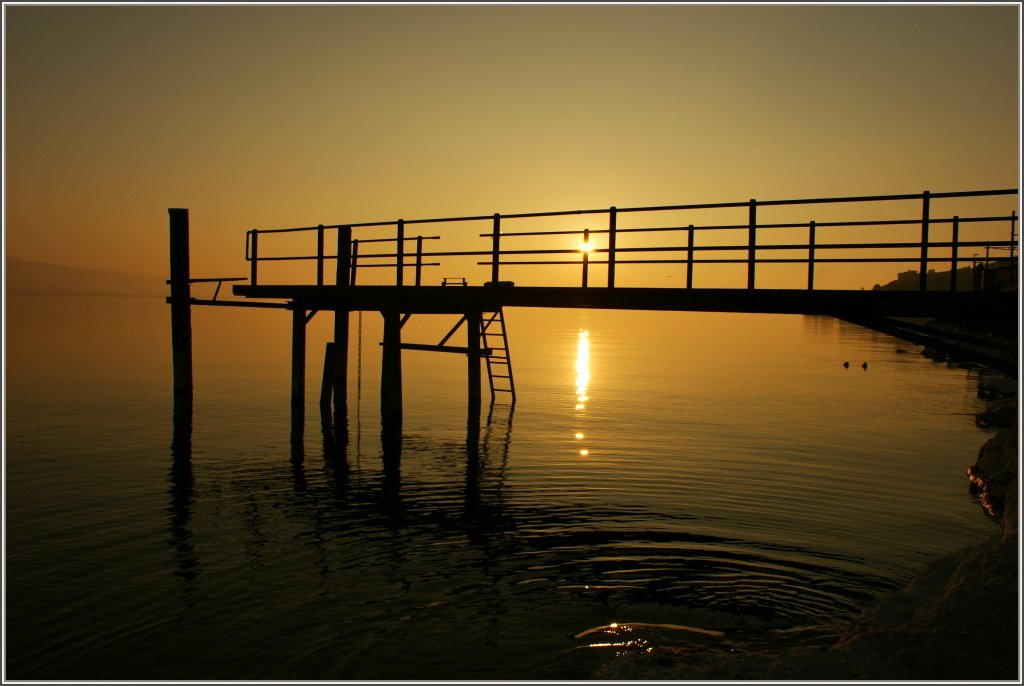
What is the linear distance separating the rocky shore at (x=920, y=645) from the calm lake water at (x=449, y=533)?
2.47 feet

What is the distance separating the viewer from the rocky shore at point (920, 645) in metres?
6.13

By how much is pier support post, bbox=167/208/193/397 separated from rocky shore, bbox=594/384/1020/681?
59.0 feet

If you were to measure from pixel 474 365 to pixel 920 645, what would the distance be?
56.8 feet

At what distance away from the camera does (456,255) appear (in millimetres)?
17094

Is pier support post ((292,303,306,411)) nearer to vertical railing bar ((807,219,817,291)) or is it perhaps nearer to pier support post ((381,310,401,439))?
pier support post ((381,310,401,439))

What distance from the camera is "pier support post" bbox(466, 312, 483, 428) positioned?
2245 cm

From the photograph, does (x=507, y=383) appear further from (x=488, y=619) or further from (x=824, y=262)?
(x=488, y=619)

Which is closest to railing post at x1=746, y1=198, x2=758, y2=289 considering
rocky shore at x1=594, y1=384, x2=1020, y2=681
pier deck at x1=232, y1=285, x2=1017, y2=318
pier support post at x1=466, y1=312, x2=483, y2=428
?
pier deck at x1=232, y1=285, x2=1017, y2=318

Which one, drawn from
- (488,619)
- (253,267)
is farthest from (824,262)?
(253,267)

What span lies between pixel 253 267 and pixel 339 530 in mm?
11748

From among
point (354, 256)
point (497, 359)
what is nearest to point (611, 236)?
point (354, 256)

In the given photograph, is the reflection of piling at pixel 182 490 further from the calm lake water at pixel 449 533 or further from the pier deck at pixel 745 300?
the pier deck at pixel 745 300

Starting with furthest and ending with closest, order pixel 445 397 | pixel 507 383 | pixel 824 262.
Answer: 1. pixel 507 383
2. pixel 445 397
3. pixel 824 262

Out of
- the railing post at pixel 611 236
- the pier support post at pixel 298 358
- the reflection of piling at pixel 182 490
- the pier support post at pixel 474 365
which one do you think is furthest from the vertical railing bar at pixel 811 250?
the pier support post at pixel 298 358
